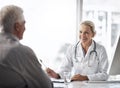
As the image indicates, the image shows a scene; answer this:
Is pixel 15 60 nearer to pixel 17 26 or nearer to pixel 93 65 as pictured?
pixel 17 26

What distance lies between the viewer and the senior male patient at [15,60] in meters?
1.52

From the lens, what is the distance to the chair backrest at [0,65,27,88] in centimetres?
152

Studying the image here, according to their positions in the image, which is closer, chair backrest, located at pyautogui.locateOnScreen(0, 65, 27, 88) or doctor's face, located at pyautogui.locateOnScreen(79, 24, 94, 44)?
chair backrest, located at pyautogui.locateOnScreen(0, 65, 27, 88)

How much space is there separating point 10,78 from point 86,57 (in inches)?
57.5

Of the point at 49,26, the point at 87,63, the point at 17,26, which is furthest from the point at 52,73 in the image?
the point at 49,26

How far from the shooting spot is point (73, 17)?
4.09 meters

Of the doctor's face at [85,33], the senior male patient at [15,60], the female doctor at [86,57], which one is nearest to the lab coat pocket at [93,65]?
the female doctor at [86,57]

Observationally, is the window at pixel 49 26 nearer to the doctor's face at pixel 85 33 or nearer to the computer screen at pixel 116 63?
the doctor's face at pixel 85 33

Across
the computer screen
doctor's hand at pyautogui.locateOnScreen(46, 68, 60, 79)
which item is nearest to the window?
doctor's hand at pyautogui.locateOnScreen(46, 68, 60, 79)

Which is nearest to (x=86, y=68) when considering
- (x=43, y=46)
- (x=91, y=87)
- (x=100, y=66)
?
(x=100, y=66)

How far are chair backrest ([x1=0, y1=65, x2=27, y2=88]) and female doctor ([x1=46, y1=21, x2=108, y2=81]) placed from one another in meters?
1.21

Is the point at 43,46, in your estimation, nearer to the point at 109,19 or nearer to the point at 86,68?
the point at 109,19

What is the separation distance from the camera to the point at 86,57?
2.86 m

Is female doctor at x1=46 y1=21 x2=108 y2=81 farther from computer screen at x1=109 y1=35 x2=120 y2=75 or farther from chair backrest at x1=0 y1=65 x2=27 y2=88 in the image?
chair backrest at x1=0 y1=65 x2=27 y2=88
